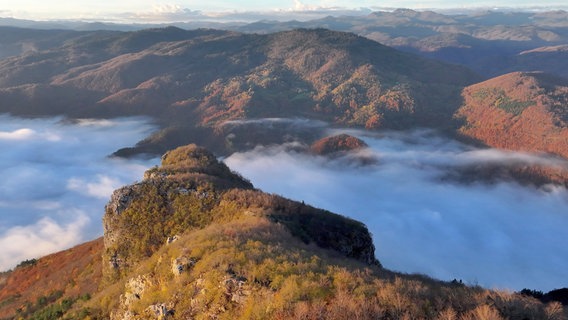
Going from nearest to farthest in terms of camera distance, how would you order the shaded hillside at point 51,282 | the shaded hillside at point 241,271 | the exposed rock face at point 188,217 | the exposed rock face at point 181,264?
the shaded hillside at point 241,271 < the exposed rock face at point 181,264 < the exposed rock face at point 188,217 < the shaded hillside at point 51,282

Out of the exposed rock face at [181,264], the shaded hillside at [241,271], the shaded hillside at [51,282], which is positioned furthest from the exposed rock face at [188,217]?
the exposed rock face at [181,264]

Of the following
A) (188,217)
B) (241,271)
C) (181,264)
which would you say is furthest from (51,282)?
(241,271)

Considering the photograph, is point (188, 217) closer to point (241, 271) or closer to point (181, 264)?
point (181, 264)

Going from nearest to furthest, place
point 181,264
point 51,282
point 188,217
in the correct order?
point 181,264
point 188,217
point 51,282

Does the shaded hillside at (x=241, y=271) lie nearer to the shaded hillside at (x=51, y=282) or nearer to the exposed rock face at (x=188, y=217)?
the exposed rock face at (x=188, y=217)

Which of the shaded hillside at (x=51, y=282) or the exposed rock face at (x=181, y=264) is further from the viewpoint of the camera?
the shaded hillside at (x=51, y=282)

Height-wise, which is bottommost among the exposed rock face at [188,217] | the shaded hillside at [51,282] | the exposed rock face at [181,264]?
the shaded hillside at [51,282]

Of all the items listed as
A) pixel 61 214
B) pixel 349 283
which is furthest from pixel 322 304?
pixel 61 214

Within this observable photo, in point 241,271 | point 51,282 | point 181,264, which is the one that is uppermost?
point 241,271

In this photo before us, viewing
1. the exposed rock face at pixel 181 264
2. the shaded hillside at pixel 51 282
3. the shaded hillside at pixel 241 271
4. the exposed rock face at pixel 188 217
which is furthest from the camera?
the shaded hillside at pixel 51 282
